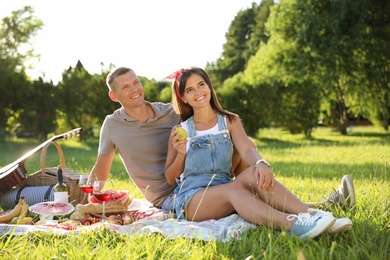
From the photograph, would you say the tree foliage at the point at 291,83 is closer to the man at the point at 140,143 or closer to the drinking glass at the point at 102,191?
the man at the point at 140,143

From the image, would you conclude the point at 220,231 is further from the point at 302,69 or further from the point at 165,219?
the point at 302,69

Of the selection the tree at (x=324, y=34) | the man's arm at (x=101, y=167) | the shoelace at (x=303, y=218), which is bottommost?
the shoelace at (x=303, y=218)

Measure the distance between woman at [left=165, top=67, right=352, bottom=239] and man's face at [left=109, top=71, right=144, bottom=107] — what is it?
484 millimetres

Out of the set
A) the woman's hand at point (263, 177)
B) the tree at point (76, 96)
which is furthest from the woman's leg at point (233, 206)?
the tree at point (76, 96)

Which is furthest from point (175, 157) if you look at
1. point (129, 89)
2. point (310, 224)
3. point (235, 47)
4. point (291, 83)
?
point (235, 47)

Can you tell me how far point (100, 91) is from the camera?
18953 mm

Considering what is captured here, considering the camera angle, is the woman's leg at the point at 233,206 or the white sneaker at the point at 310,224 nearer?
the white sneaker at the point at 310,224

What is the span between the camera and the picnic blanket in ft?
12.7

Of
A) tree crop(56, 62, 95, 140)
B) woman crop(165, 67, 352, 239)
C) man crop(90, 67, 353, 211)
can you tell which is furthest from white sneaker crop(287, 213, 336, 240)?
tree crop(56, 62, 95, 140)

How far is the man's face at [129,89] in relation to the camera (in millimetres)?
5148

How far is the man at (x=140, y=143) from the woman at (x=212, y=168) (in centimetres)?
41

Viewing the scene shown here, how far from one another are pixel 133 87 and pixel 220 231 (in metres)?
1.88

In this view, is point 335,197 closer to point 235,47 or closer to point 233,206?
point 233,206

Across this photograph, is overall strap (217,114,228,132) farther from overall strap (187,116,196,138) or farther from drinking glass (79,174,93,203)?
drinking glass (79,174,93,203)
